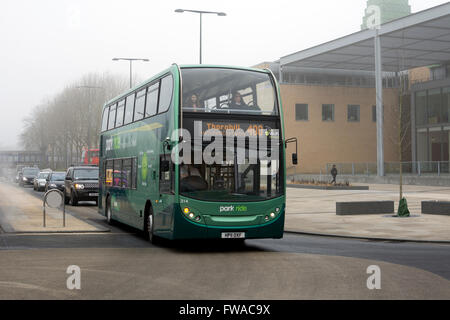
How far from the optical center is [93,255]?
12.4m

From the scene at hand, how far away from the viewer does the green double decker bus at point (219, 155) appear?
1291 centimetres

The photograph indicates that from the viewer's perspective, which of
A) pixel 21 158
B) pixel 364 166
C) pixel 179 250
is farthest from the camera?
pixel 21 158

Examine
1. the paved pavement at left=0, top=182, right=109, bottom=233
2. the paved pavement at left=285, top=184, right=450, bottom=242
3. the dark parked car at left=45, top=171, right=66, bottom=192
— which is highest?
the dark parked car at left=45, top=171, right=66, bottom=192

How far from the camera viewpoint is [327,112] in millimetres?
62781

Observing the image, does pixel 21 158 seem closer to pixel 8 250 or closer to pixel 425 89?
pixel 425 89

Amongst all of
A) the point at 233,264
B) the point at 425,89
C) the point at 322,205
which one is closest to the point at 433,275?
the point at 233,264

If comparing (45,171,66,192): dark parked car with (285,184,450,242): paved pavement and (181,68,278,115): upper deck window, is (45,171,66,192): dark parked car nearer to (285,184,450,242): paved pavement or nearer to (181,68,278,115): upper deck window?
(285,184,450,242): paved pavement

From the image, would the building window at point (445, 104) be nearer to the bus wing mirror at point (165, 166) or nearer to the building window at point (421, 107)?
the building window at point (421, 107)

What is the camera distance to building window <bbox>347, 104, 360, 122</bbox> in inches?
2510

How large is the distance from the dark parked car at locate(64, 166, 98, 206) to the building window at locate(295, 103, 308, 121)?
33708 mm

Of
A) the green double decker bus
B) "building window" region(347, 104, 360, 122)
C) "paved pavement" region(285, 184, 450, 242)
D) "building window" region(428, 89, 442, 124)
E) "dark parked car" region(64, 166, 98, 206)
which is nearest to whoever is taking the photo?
the green double decker bus

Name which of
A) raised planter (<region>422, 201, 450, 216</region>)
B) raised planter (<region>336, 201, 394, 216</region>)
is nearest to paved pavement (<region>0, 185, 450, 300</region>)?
raised planter (<region>336, 201, 394, 216</region>)
